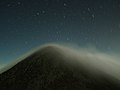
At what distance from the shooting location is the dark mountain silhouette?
42.5 meters

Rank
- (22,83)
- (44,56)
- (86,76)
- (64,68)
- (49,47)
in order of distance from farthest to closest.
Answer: (49,47) < (44,56) < (64,68) < (86,76) < (22,83)

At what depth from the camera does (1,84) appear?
46.0 meters

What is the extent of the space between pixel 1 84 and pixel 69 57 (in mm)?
27177

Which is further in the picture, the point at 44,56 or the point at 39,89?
the point at 44,56

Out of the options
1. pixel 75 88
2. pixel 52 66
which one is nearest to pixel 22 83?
pixel 52 66

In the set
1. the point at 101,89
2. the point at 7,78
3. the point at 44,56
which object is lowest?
the point at 101,89

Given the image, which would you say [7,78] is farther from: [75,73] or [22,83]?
[75,73]

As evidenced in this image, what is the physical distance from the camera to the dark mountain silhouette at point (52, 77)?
42500 millimetres

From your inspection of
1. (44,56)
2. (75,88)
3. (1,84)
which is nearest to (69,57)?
(44,56)

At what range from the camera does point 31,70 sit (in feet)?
166

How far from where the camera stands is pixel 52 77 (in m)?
46.3

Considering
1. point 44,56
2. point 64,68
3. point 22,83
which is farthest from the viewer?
point 44,56

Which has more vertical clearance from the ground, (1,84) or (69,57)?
(69,57)

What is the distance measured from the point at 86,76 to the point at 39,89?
15.4 metres
